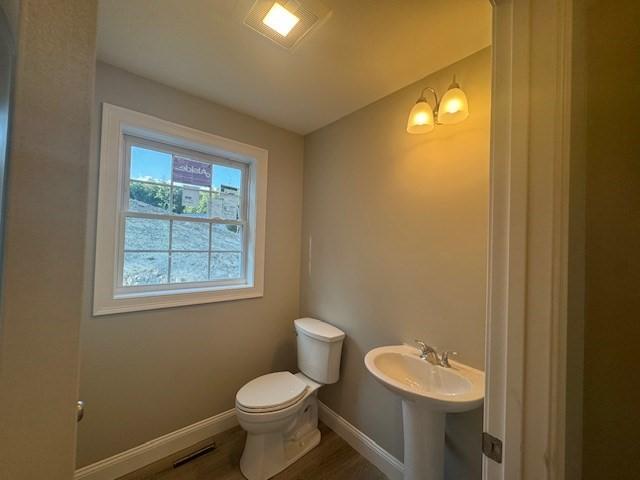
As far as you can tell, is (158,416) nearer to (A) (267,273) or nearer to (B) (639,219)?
(A) (267,273)

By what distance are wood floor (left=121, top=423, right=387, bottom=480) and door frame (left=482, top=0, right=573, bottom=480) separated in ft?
4.09

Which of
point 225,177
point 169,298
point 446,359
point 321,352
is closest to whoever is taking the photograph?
point 446,359

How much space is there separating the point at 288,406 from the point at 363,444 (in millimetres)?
605

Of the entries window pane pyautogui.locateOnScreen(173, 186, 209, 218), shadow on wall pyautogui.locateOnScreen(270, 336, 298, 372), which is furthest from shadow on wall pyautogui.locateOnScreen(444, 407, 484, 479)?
window pane pyautogui.locateOnScreen(173, 186, 209, 218)

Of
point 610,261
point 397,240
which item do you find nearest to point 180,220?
point 397,240

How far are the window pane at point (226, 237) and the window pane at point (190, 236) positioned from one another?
52 millimetres

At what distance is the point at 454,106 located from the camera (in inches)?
46.4

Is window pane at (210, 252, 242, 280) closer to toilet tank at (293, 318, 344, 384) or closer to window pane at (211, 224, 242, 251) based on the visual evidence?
window pane at (211, 224, 242, 251)

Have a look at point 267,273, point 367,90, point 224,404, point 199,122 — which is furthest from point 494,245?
point 224,404

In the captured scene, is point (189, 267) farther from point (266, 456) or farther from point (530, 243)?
point (530, 243)

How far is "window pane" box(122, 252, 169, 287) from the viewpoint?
1613mm

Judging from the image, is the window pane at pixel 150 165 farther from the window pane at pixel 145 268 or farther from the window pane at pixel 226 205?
the window pane at pixel 145 268

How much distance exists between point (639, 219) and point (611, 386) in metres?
0.44

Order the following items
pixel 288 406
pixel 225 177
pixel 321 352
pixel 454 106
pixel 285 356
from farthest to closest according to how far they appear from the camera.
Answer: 1. pixel 285 356
2. pixel 225 177
3. pixel 321 352
4. pixel 288 406
5. pixel 454 106
